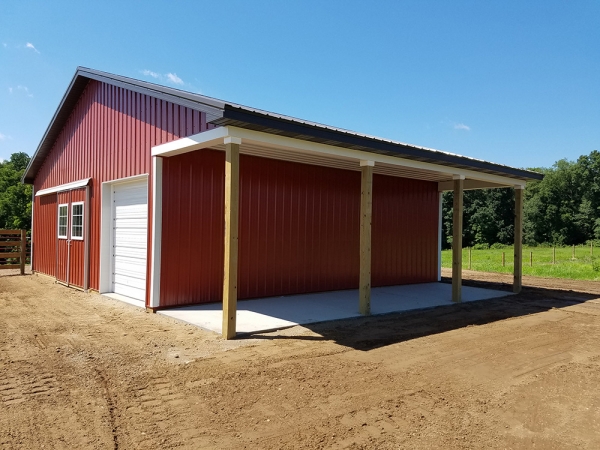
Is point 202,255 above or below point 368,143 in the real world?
below

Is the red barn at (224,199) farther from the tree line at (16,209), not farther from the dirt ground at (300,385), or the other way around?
the tree line at (16,209)

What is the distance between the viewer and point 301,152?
698cm

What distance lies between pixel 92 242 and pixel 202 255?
10.9 ft

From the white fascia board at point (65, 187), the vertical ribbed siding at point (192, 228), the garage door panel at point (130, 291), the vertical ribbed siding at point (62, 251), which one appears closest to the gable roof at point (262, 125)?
the white fascia board at point (65, 187)

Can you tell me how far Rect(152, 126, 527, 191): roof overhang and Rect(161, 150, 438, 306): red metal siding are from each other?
445mm

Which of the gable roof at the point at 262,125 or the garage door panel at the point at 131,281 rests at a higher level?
the gable roof at the point at 262,125

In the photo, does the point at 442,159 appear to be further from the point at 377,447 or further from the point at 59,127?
the point at 59,127

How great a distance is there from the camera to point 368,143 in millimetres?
6867

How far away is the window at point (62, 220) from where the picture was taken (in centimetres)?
1087

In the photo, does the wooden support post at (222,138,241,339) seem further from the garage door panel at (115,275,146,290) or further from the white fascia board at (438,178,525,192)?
the white fascia board at (438,178,525,192)

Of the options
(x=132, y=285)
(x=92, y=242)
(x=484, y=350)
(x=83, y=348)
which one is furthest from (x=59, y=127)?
(x=484, y=350)

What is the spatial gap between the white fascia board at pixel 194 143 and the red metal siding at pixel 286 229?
336mm

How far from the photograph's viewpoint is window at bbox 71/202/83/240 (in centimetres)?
1000

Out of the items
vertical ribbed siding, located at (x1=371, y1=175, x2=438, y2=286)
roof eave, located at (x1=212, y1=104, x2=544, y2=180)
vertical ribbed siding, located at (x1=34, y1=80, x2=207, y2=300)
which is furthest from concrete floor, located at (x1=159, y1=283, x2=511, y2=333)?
roof eave, located at (x1=212, y1=104, x2=544, y2=180)
